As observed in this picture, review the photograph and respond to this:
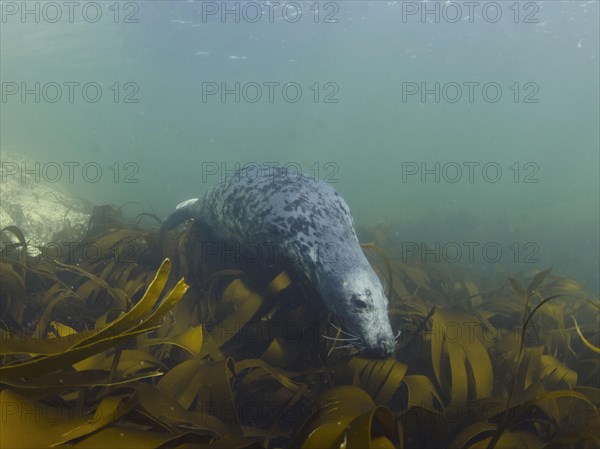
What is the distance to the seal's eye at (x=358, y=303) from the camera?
7.60 feet

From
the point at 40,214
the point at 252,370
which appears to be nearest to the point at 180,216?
the point at 252,370

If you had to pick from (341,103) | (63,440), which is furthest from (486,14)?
(341,103)

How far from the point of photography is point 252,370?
2123 millimetres

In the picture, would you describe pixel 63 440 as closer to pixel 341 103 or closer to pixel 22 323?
pixel 22 323

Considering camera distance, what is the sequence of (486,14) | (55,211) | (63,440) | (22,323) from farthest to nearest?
(486,14)
(55,211)
(22,323)
(63,440)

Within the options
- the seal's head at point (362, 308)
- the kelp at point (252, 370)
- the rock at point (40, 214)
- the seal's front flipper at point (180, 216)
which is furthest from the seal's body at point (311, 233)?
the rock at point (40, 214)

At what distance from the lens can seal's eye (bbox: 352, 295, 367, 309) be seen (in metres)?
2.32

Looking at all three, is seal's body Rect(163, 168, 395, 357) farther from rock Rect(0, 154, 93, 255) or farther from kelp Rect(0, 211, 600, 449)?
rock Rect(0, 154, 93, 255)

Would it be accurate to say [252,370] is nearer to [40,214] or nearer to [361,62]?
[40,214]

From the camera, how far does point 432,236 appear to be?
11031 mm

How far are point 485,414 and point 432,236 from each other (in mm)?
9681

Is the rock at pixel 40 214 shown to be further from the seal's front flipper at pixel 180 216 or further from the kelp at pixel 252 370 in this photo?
the kelp at pixel 252 370

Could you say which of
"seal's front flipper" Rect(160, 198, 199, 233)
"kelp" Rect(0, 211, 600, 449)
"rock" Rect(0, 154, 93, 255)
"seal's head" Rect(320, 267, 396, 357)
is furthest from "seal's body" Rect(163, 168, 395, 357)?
"rock" Rect(0, 154, 93, 255)

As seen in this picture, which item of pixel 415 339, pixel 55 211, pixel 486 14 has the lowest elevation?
pixel 55 211
